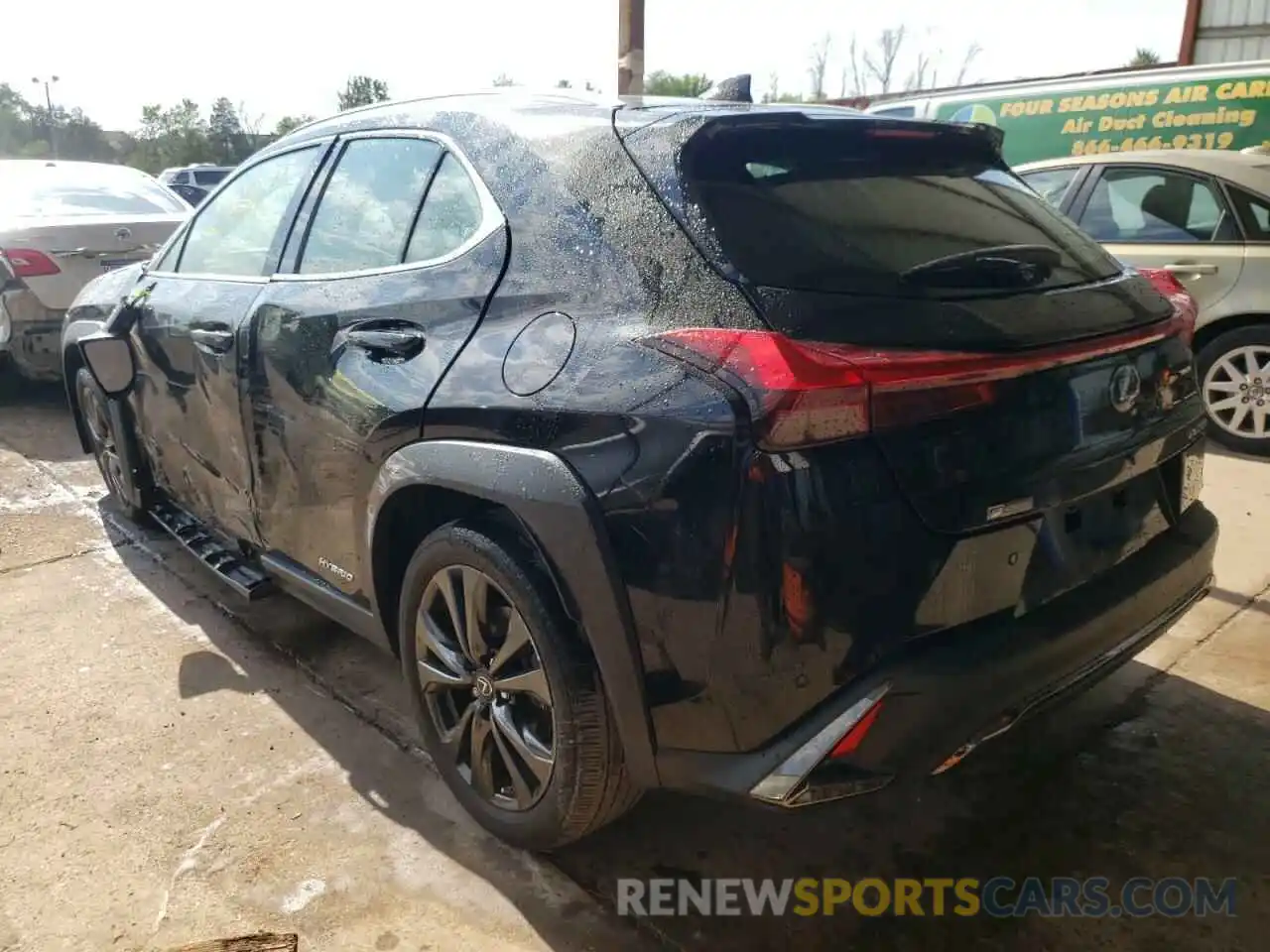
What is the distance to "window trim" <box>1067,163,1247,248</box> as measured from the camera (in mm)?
5508

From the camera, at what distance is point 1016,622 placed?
1.91 meters

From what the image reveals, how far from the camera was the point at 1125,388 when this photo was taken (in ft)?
6.93

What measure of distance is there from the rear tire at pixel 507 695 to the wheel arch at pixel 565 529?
0.21 feet

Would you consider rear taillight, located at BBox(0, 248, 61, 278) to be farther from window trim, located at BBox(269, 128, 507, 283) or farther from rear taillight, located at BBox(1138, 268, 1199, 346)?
rear taillight, located at BBox(1138, 268, 1199, 346)

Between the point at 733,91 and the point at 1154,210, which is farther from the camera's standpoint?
→ the point at 1154,210

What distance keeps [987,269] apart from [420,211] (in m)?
1.41

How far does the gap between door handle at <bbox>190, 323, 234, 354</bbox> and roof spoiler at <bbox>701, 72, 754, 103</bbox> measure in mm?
1632

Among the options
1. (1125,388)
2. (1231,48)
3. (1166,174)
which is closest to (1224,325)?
(1166,174)

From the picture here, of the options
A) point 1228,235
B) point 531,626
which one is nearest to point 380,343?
point 531,626

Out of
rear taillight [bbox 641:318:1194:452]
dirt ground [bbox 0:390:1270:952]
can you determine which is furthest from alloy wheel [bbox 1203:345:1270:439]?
rear taillight [bbox 641:318:1194:452]

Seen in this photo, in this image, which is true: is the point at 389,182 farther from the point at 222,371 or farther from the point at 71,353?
the point at 71,353

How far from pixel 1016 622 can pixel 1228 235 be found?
4728 mm

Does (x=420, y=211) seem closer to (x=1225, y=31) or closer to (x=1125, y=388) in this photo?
(x=1125, y=388)

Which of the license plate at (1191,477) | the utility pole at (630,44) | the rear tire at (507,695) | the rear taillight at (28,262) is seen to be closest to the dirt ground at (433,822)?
the rear tire at (507,695)
